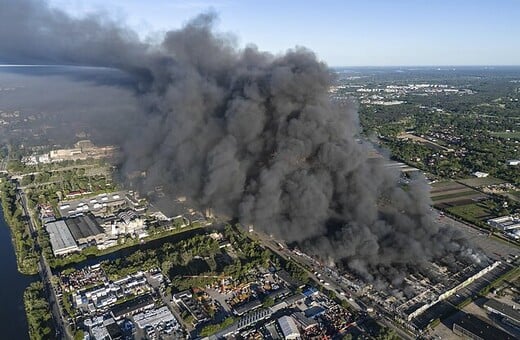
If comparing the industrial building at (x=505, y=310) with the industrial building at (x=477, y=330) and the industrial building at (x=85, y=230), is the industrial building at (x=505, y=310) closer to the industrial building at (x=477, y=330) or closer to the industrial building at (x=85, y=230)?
the industrial building at (x=477, y=330)

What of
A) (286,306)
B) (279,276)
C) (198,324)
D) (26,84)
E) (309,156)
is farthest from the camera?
(309,156)

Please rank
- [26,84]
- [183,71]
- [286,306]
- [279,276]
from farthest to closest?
[183,71], [26,84], [279,276], [286,306]

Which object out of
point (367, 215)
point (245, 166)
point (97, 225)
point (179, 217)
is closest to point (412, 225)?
point (367, 215)

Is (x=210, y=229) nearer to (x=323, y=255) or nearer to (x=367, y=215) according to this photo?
(x=323, y=255)

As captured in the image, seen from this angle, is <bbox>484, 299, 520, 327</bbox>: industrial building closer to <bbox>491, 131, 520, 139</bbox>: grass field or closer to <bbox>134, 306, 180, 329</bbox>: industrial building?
<bbox>134, 306, 180, 329</bbox>: industrial building

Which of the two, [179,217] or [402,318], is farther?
[179,217]

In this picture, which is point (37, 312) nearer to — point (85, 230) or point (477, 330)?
point (85, 230)

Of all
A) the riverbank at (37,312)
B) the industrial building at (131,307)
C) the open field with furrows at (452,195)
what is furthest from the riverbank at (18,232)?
the open field with furrows at (452,195)
